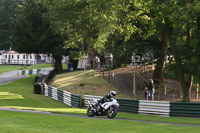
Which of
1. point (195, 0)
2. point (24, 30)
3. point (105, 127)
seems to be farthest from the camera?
point (24, 30)

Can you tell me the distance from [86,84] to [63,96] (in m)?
6.55

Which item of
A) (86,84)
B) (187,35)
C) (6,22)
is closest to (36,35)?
(86,84)

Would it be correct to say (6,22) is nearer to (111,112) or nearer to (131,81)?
(131,81)

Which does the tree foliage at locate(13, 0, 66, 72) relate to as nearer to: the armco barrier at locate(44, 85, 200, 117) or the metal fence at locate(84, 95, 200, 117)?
the armco barrier at locate(44, 85, 200, 117)

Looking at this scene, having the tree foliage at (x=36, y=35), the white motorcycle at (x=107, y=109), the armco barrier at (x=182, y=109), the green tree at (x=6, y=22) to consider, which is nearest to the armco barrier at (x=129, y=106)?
the armco barrier at (x=182, y=109)

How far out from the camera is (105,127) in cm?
1585

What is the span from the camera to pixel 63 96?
32469 mm

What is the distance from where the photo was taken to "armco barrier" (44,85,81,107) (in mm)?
29655

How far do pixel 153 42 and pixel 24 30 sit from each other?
24150mm

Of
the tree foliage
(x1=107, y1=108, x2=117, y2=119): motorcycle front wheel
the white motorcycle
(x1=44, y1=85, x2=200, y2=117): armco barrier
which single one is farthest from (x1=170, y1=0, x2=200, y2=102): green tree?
the tree foliage

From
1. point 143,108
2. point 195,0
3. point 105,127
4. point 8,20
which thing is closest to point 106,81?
point 143,108

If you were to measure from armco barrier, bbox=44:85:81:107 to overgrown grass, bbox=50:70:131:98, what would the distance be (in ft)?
7.46

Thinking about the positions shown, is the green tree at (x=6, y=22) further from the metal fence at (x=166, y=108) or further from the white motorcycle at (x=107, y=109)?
the white motorcycle at (x=107, y=109)

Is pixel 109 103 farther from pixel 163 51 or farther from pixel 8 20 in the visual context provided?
pixel 8 20
